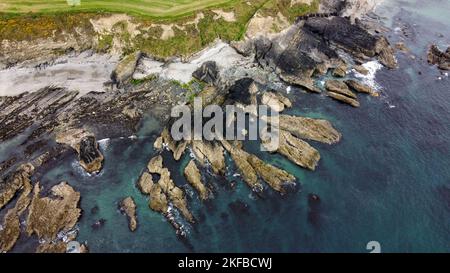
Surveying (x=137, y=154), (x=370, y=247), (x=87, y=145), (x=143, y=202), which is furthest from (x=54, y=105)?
(x=370, y=247)

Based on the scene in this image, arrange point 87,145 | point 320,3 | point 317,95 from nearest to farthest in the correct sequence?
point 87,145 → point 317,95 → point 320,3

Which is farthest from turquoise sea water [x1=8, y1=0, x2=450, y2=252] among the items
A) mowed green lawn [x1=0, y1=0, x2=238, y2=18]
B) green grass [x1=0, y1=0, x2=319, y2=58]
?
mowed green lawn [x1=0, y1=0, x2=238, y2=18]

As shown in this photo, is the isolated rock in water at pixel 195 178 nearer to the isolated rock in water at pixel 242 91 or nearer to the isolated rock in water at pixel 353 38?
the isolated rock in water at pixel 242 91

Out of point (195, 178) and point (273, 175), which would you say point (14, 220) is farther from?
point (273, 175)

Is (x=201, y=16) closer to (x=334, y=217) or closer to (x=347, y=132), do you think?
(x=347, y=132)

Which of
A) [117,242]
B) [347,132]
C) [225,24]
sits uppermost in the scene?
[225,24]

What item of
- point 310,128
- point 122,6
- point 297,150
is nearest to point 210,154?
point 297,150
